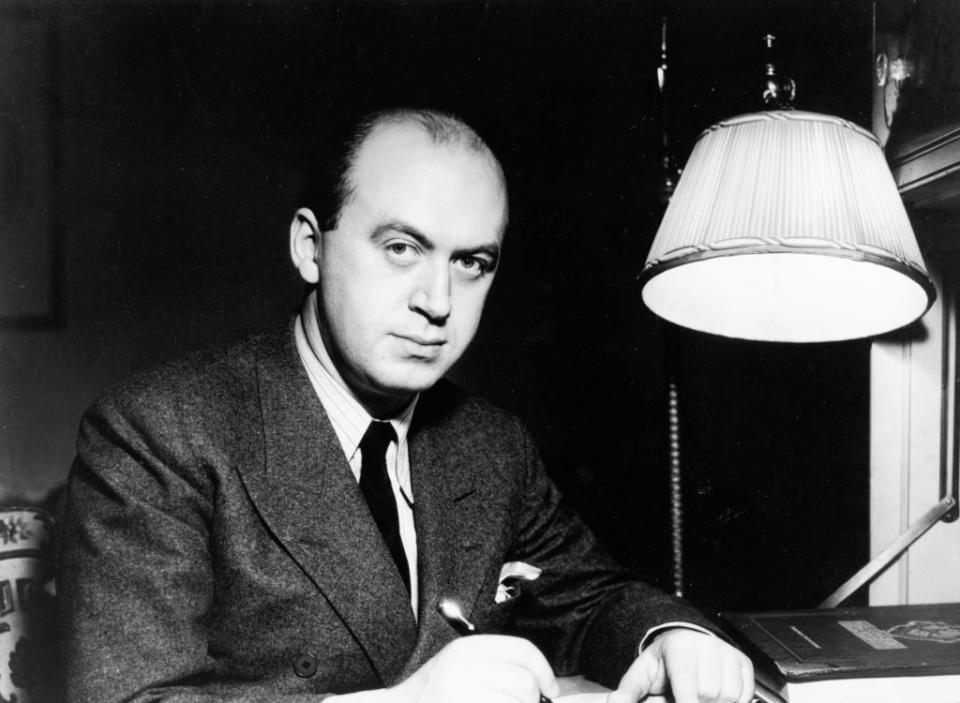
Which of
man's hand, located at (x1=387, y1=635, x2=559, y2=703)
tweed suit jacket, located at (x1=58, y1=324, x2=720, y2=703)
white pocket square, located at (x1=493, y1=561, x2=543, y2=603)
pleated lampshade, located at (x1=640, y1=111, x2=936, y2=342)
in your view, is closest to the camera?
man's hand, located at (x1=387, y1=635, x2=559, y2=703)

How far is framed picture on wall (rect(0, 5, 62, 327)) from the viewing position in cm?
194

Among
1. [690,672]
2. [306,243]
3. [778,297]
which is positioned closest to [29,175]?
[306,243]

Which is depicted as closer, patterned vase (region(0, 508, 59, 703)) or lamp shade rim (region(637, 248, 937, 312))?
lamp shade rim (region(637, 248, 937, 312))

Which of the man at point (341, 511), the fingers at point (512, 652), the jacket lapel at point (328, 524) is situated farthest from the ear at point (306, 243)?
the fingers at point (512, 652)

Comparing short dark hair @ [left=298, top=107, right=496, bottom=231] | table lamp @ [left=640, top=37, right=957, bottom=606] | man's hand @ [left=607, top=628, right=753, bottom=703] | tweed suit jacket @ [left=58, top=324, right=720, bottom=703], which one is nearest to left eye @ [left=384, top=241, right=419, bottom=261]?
short dark hair @ [left=298, top=107, right=496, bottom=231]

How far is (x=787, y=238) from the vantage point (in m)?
1.04

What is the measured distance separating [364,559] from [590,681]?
0.44 metres

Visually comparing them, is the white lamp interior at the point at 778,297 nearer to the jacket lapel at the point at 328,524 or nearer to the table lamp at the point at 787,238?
the table lamp at the point at 787,238

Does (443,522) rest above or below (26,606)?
above

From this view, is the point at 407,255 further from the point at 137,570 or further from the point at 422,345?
the point at 137,570

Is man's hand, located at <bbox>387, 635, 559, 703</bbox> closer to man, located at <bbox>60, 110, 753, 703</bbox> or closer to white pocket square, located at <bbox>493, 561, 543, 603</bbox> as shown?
man, located at <bbox>60, 110, 753, 703</bbox>

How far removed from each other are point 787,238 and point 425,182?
0.50 metres

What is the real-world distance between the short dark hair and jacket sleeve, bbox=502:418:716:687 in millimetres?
575

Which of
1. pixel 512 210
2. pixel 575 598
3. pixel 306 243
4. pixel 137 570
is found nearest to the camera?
pixel 137 570
